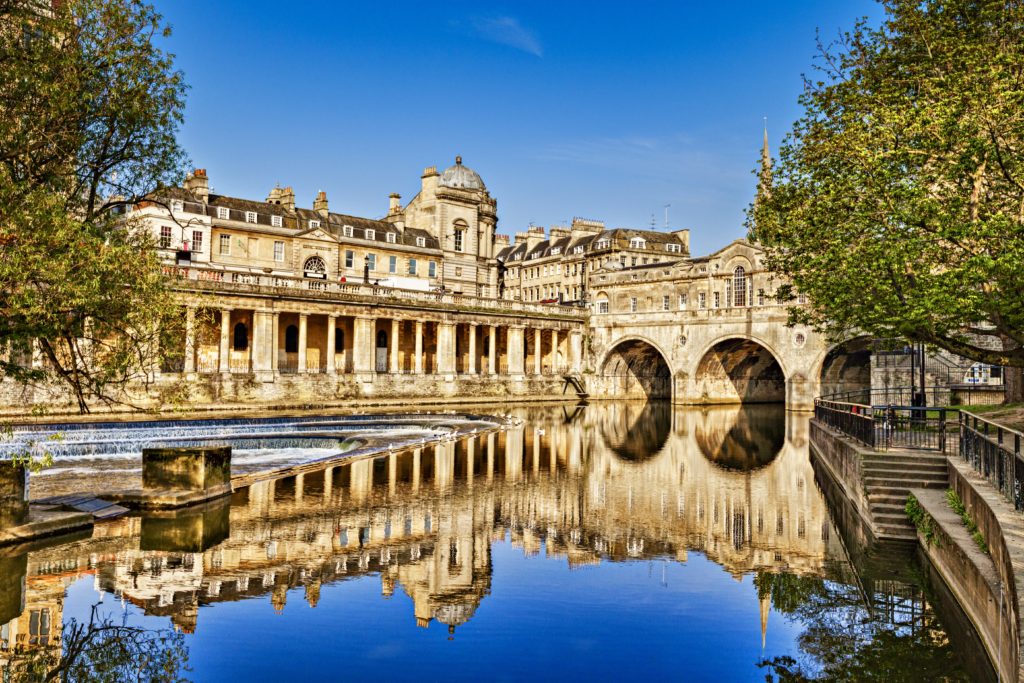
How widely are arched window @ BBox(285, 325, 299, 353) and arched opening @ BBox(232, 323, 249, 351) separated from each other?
113 inches

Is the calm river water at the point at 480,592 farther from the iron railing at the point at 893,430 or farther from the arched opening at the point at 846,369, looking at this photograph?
the arched opening at the point at 846,369

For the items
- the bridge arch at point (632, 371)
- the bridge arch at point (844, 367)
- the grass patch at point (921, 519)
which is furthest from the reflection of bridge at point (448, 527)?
the bridge arch at point (632, 371)

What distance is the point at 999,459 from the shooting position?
38.8 feet

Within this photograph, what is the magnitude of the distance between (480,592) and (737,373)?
2050 inches

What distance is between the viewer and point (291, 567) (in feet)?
42.2

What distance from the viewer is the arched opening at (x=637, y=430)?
3078cm

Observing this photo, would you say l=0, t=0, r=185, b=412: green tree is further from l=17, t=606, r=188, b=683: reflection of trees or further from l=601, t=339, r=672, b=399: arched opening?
l=601, t=339, r=672, b=399: arched opening

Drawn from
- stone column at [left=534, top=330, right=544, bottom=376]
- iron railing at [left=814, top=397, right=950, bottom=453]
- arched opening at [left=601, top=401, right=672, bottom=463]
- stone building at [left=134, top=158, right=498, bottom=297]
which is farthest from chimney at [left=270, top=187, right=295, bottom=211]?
iron railing at [left=814, top=397, right=950, bottom=453]

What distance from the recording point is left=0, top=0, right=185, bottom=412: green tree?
39.8ft

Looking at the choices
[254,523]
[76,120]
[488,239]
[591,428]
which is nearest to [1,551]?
[254,523]

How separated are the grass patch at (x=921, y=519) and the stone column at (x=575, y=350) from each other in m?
50.1

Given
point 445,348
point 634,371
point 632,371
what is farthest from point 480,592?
point 634,371

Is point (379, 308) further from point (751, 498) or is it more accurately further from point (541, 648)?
point (541, 648)

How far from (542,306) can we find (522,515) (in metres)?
46.8
